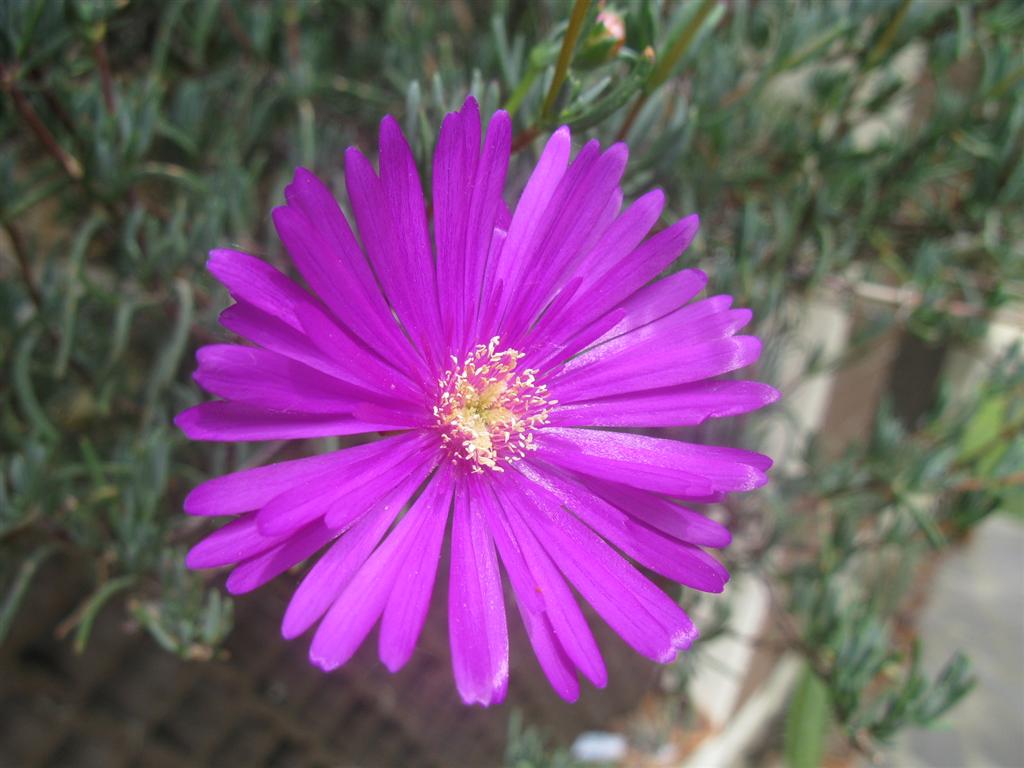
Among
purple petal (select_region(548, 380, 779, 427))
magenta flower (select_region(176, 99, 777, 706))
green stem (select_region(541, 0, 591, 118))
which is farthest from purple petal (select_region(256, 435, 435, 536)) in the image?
green stem (select_region(541, 0, 591, 118))

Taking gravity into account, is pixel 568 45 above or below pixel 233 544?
above

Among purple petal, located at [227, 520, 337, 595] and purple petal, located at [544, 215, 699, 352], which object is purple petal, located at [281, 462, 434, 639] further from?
purple petal, located at [544, 215, 699, 352]

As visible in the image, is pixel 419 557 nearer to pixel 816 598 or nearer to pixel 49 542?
pixel 49 542

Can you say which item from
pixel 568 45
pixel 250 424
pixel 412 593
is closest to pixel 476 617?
pixel 412 593

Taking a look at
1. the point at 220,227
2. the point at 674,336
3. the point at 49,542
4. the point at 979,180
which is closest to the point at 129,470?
the point at 49,542

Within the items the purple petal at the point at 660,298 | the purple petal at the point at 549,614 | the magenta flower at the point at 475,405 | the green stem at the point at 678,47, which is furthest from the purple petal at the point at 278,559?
the green stem at the point at 678,47

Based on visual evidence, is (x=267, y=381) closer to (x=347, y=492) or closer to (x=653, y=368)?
(x=347, y=492)

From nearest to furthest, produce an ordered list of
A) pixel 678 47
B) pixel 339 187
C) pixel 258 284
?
pixel 258 284 → pixel 678 47 → pixel 339 187
